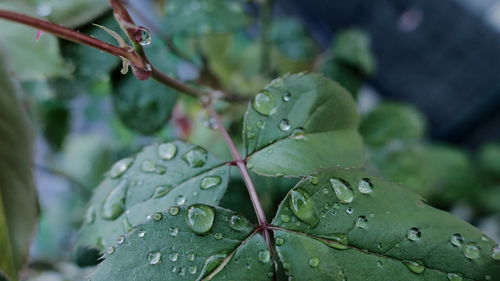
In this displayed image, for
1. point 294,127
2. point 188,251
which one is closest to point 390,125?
point 294,127

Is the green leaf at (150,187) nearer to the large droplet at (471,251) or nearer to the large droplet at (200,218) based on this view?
the large droplet at (200,218)

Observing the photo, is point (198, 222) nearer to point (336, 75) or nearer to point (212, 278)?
point (212, 278)

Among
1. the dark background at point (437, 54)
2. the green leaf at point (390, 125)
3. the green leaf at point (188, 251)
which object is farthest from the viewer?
the dark background at point (437, 54)

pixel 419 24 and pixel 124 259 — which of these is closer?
pixel 124 259

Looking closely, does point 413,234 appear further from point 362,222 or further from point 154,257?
point 154,257

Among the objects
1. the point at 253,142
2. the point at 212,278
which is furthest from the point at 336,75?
→ the point at 212,278

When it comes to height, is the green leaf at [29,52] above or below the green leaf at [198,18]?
below

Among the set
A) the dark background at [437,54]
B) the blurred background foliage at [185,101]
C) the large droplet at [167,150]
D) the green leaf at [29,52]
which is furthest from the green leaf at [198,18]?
the dark background at [437,54]

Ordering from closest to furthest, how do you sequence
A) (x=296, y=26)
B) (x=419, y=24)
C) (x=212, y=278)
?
1. (x=212, y=278)
2. (x=296, y=26)
3. (x=419, y=24)
